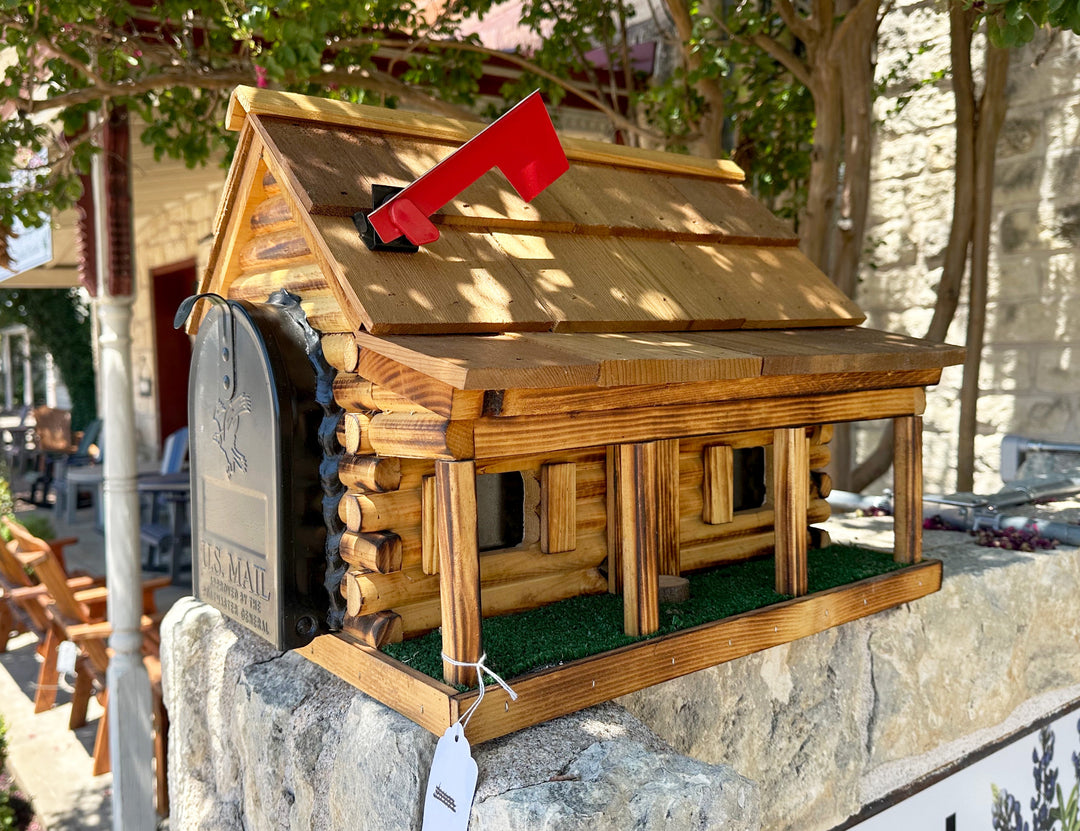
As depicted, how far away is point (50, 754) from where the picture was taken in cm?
483

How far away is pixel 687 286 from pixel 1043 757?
2.06 metres

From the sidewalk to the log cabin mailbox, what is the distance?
2.76 metres

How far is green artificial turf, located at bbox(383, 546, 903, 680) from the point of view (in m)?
1.79

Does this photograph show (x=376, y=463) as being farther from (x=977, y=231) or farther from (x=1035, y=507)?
(x=977, y=231)

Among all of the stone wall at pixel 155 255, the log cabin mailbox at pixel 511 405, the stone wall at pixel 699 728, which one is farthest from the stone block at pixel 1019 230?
the stone wall at pixel 155 255

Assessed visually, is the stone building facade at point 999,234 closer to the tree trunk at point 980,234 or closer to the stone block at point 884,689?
the tree trunk at point 980,234

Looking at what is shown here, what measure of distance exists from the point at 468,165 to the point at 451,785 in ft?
3.78

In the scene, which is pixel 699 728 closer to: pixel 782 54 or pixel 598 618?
pixel 598 618

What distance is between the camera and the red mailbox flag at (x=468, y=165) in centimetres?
169

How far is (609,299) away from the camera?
6.45 feet

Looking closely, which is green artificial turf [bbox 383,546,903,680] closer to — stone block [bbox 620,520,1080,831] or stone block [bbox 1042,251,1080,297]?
stone block [bbox 620,520,1080,831]

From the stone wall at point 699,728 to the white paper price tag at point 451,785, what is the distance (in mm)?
31

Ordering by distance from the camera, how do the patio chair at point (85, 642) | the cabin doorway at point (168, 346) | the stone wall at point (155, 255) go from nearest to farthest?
the patio chair at point (85, 642)
the stone wall at point (155, 255)
the cabin doorway at point (168, 346)

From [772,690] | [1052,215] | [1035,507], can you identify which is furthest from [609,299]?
[1052,215]
